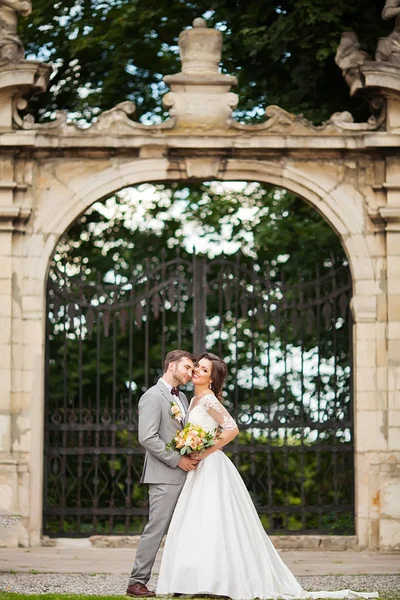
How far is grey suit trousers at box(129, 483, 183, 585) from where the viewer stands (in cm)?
777

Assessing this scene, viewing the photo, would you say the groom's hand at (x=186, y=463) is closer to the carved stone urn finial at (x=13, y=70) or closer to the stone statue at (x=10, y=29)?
the carved stone urn finial at (x=13, y=70)

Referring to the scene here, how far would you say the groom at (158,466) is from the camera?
7766 millimetres

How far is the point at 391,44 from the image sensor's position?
423 inches

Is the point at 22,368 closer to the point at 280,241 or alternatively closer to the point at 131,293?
the point at 131,293

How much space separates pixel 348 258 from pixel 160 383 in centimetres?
339

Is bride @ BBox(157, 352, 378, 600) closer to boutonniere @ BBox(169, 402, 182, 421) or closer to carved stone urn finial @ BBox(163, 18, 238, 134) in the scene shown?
boutonniere @ BBox(169, 402, 182, 421)

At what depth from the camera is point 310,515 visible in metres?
14.1

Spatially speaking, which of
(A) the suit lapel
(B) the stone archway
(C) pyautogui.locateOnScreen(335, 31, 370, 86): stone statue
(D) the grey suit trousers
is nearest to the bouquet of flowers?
(A) the suit lapel

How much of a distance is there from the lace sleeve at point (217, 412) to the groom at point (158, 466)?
164 mm

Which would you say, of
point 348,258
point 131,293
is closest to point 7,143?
point 131,293

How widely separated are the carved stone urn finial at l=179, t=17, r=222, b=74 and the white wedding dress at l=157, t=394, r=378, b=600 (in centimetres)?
393

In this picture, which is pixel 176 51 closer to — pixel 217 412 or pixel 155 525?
pixel 217 412

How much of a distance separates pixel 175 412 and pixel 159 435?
177 millimetres

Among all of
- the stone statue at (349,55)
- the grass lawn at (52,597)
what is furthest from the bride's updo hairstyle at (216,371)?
the stone statue at (349,55)
